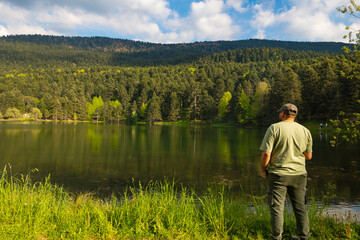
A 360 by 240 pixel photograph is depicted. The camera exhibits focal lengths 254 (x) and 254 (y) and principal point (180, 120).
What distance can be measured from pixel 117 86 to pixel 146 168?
147m

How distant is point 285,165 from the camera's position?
4418mm

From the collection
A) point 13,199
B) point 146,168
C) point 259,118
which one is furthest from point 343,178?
point 259,118

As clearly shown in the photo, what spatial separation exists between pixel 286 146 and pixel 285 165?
33 cm

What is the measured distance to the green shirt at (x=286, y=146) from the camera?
173 inches

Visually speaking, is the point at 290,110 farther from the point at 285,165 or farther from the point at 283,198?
the point at 283,198

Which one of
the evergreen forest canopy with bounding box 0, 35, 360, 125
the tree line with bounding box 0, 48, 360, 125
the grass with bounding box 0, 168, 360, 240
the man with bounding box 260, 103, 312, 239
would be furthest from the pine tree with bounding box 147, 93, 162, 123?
the man with bounding box 260, 103, 312, 239

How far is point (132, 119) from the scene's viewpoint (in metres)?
119

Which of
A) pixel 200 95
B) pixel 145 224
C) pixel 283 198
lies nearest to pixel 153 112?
pixel 200 95

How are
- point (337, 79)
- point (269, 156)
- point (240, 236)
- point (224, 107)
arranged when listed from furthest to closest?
point (224, 107), point (337, 79), point (240, 236), point (269, 156)

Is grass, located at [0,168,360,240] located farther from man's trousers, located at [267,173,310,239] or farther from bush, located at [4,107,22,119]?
bush, located at [4,107,22,119]

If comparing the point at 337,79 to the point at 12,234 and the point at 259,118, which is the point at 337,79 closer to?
the point at 259,118

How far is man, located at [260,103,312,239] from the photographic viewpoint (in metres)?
4.40

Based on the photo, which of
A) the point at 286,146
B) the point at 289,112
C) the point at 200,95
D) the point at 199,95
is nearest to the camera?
the point at 286,146

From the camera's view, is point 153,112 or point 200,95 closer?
point 153,112
